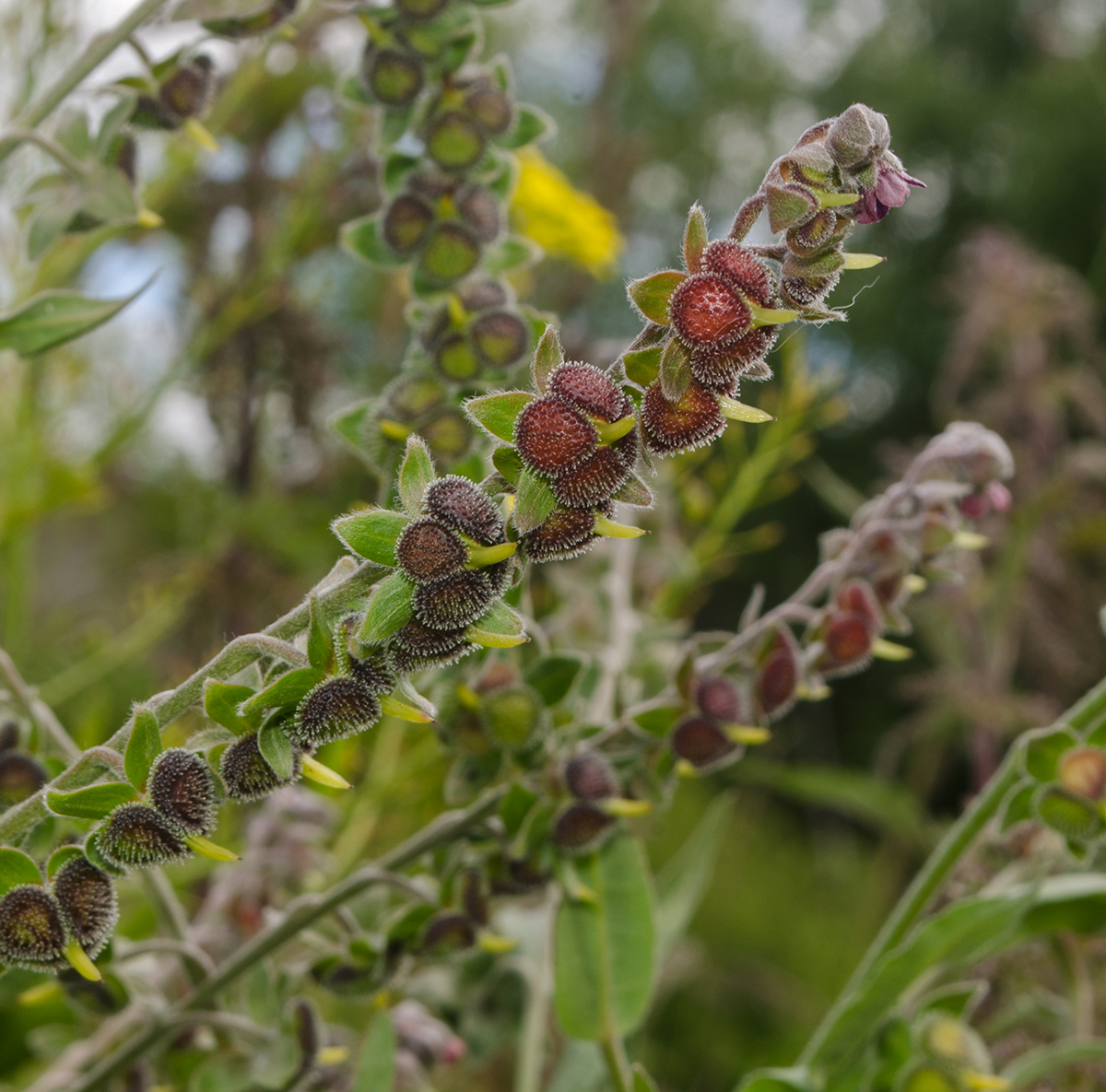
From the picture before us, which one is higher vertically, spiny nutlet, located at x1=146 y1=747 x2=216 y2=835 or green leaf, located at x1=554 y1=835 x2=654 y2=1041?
spiny nutlet, located at x1=146 y1=747 x2=216 y2=835

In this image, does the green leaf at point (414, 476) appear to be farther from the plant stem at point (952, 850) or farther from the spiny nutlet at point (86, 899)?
the plant stem at point (952, 850)

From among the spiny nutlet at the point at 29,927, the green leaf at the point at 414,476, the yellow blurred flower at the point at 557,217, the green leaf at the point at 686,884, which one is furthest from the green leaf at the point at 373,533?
the yellow blurred flower at the point at 557,217

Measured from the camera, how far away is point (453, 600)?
0.69 ft

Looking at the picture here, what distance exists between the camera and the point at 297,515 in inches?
61.4

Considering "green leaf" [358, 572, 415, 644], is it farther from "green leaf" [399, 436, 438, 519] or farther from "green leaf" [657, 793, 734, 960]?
"green leaf" [657, 793, 734, 960]

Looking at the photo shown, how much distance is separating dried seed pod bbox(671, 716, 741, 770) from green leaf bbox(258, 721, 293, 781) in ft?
0.55

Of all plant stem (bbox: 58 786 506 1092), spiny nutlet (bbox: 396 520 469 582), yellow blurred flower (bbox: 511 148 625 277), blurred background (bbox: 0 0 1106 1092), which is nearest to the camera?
spiny nutlet (bbox: 396 520 469 582)

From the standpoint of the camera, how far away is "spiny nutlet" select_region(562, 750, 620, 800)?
361 mm

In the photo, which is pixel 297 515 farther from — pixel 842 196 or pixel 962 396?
pixel 962 396

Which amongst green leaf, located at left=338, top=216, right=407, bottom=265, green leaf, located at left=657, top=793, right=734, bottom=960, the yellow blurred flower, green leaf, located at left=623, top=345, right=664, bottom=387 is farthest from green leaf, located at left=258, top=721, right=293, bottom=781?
the yellow blurred flower

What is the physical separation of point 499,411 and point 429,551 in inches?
1.5

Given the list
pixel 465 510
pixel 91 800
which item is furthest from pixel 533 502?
pixel 91 800

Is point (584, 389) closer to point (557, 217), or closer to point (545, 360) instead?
point (545, 360)

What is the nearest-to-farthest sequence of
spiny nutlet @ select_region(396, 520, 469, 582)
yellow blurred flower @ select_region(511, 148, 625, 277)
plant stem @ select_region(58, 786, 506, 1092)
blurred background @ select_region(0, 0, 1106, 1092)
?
spiny nutlet @ select_region(396, 520, 469, 582), plant stem @ select_region(58, 786, 506, 1092), blurred background @ select_region(0, 0, 1106, 1092), yellow blurred flower @ select_region(511, 148, 625, 277)
